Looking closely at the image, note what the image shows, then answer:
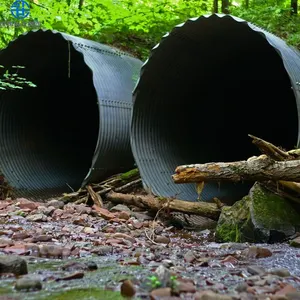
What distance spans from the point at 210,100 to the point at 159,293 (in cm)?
613

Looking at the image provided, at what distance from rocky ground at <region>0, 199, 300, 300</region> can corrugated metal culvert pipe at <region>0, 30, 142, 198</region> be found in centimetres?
197

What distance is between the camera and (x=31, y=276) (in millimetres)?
2270

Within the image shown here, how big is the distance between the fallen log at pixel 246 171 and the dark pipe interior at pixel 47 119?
3.86 m

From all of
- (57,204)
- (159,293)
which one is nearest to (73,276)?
(159,293)

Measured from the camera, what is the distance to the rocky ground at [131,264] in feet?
6.61

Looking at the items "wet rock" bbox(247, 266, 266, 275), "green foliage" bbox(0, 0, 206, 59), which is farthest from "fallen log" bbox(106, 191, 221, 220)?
"green foliage" bbox(0, 0, 206, 59)

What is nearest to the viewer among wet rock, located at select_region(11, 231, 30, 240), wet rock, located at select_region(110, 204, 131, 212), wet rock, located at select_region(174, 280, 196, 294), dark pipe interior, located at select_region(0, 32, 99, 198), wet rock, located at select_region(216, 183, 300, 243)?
wet rock, located at select_region(174, 280, 196, 294)

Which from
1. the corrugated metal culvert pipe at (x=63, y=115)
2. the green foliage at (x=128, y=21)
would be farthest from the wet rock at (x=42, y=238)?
the green foliage at (x=128, y=21)

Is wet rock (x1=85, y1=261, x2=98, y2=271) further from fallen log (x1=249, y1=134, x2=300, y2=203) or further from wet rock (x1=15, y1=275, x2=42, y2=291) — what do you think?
fallen log (x1=249, y1=134, x2=300, y2=203)

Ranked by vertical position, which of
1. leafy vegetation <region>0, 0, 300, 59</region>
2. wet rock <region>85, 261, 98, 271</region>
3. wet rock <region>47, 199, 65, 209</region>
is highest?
leafy vegetation <region>0, 0, 300, 59</region>

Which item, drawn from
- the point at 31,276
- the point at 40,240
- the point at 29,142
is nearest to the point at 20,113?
the point at 29,142

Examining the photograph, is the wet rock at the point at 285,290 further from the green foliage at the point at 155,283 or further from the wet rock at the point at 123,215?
the wet rock at the point at 123,215

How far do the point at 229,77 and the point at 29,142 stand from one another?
11.9 feet

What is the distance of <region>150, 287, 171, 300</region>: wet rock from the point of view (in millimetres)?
1892
